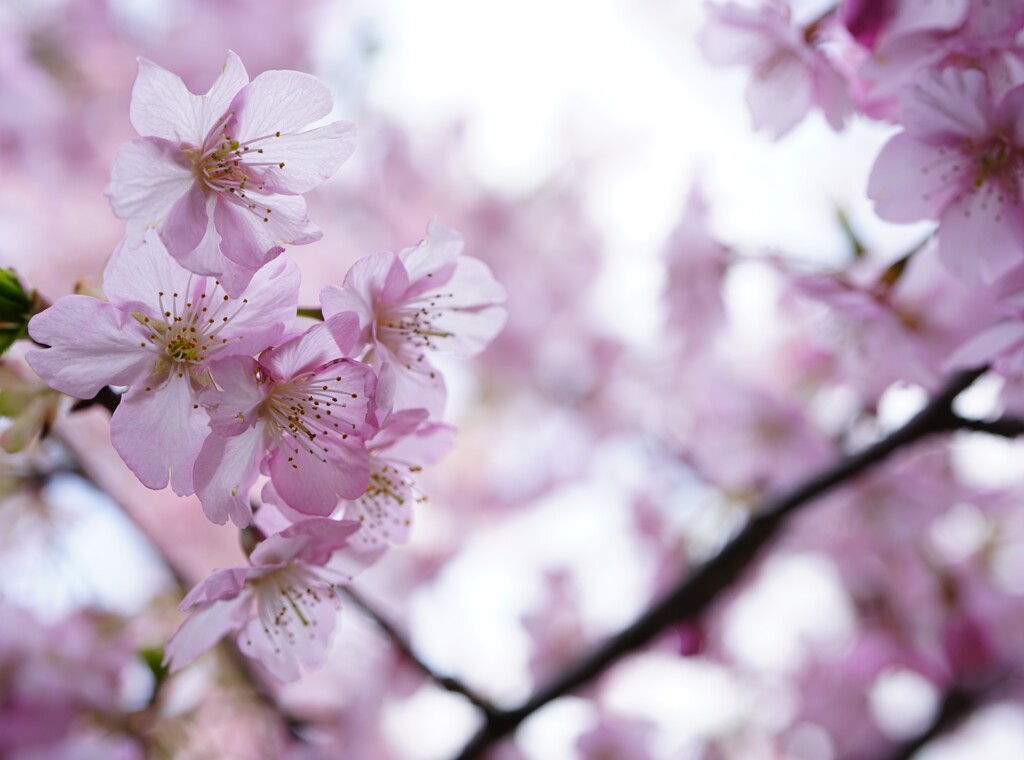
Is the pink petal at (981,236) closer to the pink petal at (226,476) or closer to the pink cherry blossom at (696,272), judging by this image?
the pink cherry blossom at (696,272)

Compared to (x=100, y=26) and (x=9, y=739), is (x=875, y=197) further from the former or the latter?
(x=100, y=26)

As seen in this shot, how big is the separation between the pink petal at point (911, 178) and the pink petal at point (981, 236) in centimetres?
2

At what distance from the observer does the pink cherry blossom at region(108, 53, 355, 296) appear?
2.08 feet

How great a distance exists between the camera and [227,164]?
27.2 inches

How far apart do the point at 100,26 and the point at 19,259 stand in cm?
78

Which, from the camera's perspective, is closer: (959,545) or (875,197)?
(875,197)

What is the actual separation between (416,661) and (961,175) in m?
0.71

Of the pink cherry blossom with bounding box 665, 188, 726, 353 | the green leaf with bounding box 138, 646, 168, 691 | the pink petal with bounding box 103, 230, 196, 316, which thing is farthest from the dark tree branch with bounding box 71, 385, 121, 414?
the pink cherry blossom with bounding box 665, 188, 726, 353

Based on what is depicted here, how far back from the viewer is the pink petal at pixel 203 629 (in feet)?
2.48

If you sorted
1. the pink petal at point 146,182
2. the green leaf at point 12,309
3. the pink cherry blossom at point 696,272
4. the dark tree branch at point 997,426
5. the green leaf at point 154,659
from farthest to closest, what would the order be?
the pink cherry blossom at point 696,272 → the green leaf at point 154,659 → the dark tree branch at point 997,426 → the green leaf at point 12,309 → the pink petal at point 146,182

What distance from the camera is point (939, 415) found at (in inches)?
38.1

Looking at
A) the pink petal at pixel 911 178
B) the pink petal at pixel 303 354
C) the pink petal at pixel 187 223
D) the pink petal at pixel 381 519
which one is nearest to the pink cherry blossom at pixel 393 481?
the pink petal at pixel 381 519

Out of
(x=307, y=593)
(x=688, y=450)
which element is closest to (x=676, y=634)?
(x=688, y=450)

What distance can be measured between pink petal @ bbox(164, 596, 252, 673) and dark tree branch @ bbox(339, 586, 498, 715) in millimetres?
150
